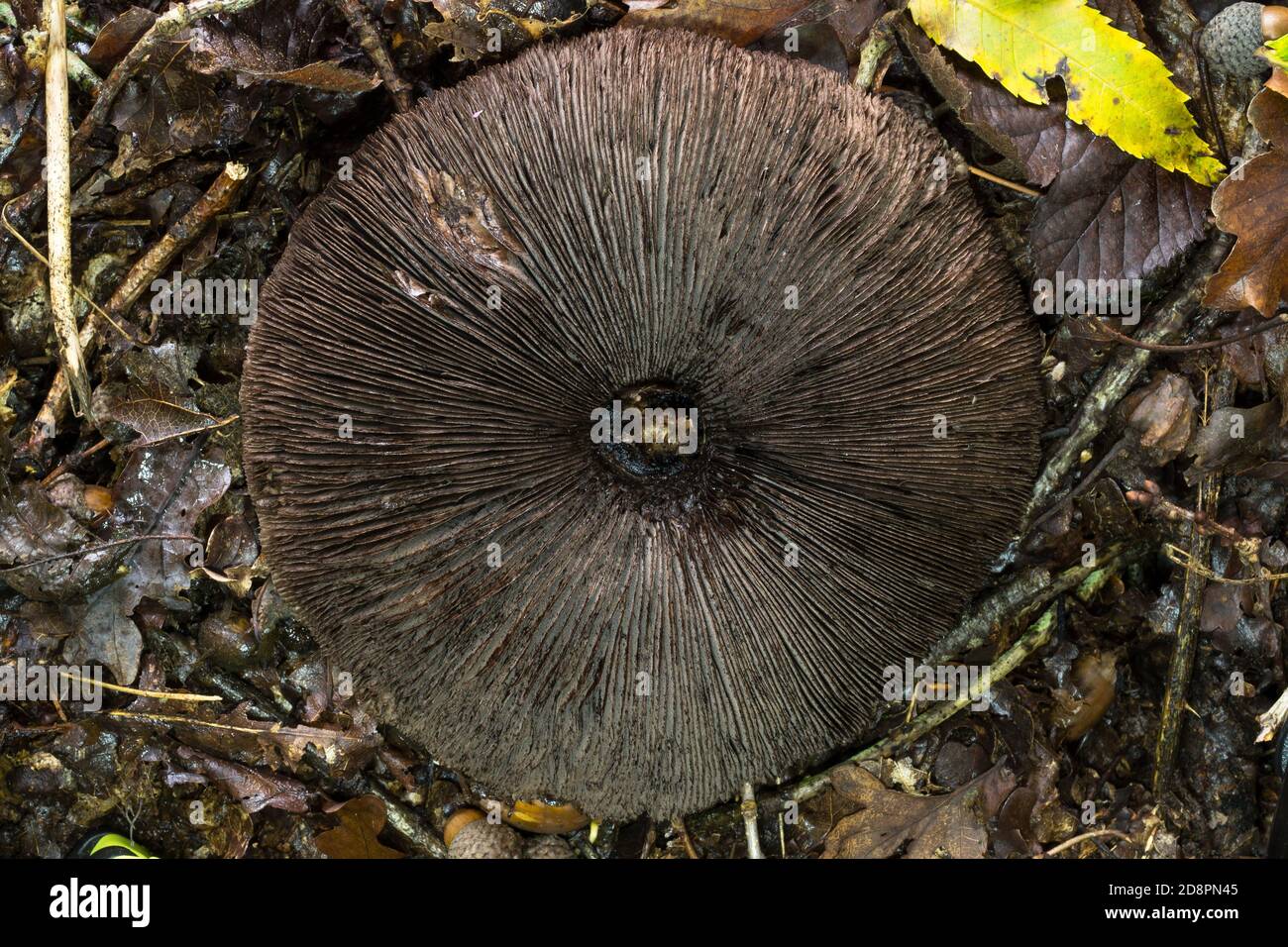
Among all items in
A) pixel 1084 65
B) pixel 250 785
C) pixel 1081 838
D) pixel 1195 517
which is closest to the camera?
pixel 1084 65

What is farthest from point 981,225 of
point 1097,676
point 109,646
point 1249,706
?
point 109,646

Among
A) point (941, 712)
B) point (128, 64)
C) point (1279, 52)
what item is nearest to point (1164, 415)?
point (1279, 52)

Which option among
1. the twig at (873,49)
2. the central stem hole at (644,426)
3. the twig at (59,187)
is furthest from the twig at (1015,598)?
the twig at (59,187)

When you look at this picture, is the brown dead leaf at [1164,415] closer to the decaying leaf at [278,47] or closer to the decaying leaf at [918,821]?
the decaying leaf at [918,821]

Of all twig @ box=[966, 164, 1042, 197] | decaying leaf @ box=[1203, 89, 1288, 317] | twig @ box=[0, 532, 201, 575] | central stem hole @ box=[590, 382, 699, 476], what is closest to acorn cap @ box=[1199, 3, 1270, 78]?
decaying leaf @ box=[1203, 89, 1288, 317]

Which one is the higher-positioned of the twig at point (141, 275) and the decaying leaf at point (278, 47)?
the decaying leaf at point (278, 47)

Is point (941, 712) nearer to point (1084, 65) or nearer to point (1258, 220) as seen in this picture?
point (1258, 220)
